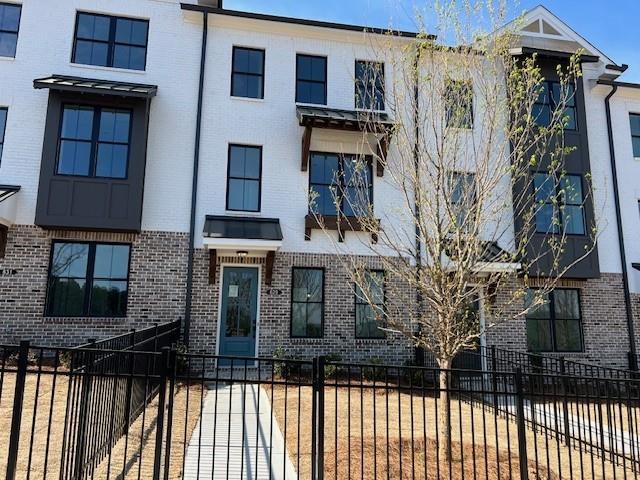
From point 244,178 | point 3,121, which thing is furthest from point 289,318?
point 3,121

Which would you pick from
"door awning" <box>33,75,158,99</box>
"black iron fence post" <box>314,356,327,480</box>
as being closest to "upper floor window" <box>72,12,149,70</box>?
"door awning" <box>33,75,158,99</box>

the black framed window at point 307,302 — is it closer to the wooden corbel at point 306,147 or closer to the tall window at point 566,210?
the wooden corbel at point 306,147

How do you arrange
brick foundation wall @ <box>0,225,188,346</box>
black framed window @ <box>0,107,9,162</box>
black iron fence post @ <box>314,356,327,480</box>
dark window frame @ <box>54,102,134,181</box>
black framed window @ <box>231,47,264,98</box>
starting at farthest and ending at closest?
black framed window @ <box>231,47,264,98</box> < black framed window @ <box>0,107,9,162</box> < dark window frame @ <box>54,102,134,181</box> < brick foundation wall @ <box>0,225,188,346</box> < black iron fence post @ <box>314,356,327,480</box>

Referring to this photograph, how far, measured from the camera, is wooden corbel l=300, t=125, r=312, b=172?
11.8 meters

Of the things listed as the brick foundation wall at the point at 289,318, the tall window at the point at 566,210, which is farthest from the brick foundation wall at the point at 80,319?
the tall window at the point at 566,210

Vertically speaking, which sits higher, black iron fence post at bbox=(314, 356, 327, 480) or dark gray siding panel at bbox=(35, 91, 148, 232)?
dark gray siding panel at bbox=(35, 91, 148, 232)

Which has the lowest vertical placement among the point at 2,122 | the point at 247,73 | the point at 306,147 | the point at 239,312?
the point at 239,312

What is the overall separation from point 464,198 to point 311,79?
8.42m

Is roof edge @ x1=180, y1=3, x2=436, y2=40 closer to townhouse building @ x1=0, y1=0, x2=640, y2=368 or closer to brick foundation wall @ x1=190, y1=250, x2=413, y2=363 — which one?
townhouse building @ x1=0, y1=0, x2=640, y2=368

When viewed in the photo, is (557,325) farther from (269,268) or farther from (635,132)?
(269,268)

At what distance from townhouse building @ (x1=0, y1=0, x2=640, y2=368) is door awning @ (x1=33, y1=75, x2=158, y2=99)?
0.15ft

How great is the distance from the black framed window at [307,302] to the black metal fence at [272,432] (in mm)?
3261

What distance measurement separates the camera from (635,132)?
47.9 feet

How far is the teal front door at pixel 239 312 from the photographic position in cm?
1140
